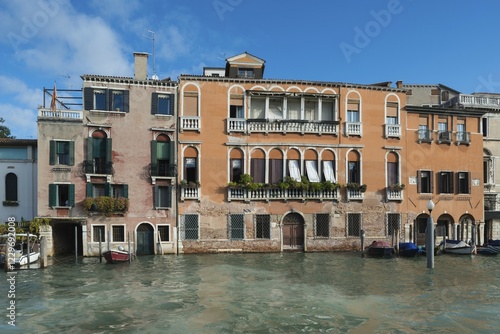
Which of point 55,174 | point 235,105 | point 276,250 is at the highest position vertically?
point 235,105


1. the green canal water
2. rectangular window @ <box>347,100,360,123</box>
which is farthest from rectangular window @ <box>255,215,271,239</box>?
rectangular window @ <box>347,100,360,123</box>

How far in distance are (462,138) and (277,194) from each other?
40.6 feet

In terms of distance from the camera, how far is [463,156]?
2356 centimetres

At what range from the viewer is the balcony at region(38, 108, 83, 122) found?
65.4 feet

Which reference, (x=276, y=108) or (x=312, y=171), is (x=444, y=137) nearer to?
(x=312, y=171)

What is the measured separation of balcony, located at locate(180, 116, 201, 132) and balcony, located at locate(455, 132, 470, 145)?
15.9 meters

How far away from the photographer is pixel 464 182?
2356 centimetres

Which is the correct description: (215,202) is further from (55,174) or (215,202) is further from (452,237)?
(452,237)

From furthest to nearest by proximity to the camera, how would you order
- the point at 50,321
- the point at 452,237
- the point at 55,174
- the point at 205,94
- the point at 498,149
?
1. the point at 498,149
2. the point at 452,237
3. the point at 205,94
4. the point at 55,174
5. the point at 50,321

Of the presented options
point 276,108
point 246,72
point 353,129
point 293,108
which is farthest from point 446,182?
point 246,72

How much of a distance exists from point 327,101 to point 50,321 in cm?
1792

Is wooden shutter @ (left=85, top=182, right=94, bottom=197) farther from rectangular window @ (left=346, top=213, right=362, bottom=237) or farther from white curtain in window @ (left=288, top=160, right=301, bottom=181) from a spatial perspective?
rectangular window @ (left=346, top=213, right=362, bottom=237)

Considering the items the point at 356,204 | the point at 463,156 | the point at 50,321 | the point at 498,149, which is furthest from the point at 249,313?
the point at 498,149

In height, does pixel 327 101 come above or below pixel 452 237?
above
